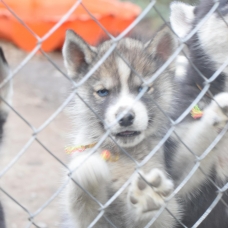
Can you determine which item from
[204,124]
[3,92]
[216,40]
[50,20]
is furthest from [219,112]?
[50,20]

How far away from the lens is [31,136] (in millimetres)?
5078

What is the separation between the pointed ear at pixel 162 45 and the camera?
2.35 metres

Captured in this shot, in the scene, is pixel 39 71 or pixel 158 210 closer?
pixel 158 210

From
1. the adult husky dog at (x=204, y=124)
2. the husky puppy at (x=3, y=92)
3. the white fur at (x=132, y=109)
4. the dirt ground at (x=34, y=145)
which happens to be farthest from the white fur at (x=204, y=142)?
the husky puppy at (x=3, y=92)

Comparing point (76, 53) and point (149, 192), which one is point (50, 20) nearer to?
point (76, 53)

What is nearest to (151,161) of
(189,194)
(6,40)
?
(189,194)

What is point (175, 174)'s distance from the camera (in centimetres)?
246

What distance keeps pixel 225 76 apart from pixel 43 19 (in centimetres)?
444

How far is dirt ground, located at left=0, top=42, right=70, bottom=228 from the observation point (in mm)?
4043

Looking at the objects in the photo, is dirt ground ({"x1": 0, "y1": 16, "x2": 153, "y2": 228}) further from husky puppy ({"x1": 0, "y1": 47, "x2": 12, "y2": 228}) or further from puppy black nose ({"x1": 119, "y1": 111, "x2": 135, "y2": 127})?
puppy black nose ({"x1": 119, "y1": 111, "x2": 135, "y2": 127})

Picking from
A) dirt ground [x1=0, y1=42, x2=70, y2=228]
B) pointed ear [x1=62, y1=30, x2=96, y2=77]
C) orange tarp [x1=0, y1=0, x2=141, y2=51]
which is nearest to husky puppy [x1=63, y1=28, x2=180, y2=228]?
pointed ear [x1=62, y1=30, x2=96, y2=77]

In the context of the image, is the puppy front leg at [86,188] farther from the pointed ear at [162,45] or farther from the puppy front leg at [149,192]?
the pointed ear at [162,45]

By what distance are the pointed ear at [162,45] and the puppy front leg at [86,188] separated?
637mm

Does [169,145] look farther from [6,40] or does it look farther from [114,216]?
[6,40]
